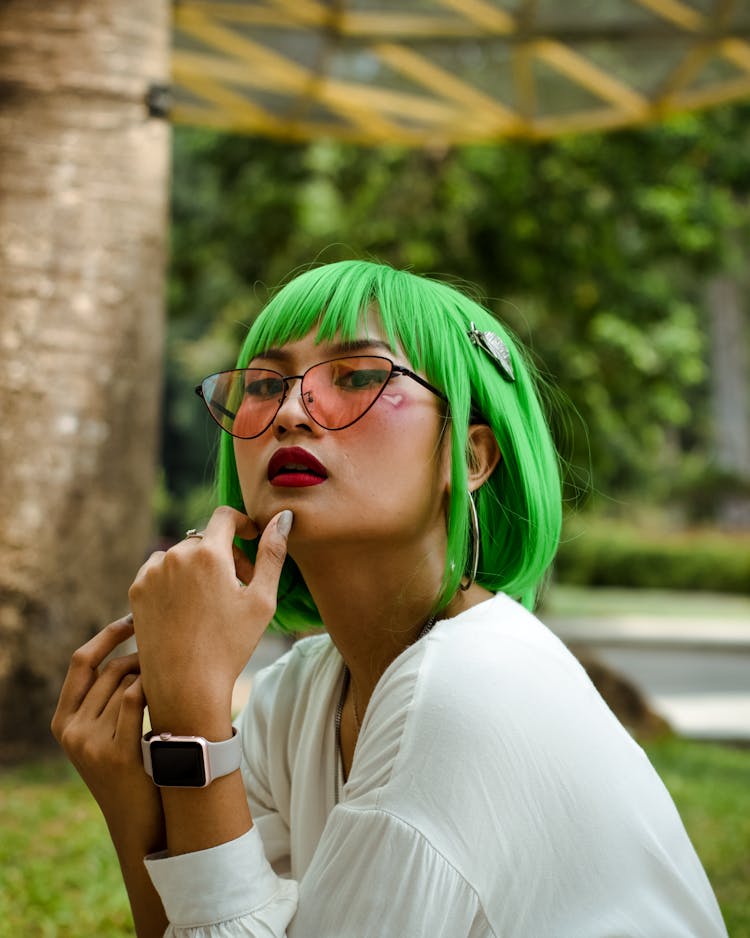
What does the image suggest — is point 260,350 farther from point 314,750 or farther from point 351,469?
point 314,750

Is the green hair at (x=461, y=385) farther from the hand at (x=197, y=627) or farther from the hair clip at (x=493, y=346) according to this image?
the hand at (x=197, y=627)

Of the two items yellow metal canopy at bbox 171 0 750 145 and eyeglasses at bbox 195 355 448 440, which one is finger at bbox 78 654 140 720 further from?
yellow metal canopy at bbox 171 0 750 145

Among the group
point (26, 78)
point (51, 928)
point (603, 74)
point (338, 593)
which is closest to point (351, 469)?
point (338, 593)

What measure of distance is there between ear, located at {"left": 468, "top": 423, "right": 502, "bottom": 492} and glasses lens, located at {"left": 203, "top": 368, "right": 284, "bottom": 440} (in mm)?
334

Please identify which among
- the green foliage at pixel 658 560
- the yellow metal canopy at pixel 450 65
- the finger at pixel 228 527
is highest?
the yellow metal canopy at pixel 450 65

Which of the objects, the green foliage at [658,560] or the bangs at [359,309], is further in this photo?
the green foliage at [658,560]

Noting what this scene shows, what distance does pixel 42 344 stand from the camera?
15.2 ft

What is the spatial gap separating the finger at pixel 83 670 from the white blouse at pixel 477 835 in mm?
302

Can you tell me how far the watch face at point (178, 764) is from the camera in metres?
1.60

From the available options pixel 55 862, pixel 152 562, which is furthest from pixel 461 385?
pixel 55 862

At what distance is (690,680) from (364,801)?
11858mm

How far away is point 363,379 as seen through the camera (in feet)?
5.99

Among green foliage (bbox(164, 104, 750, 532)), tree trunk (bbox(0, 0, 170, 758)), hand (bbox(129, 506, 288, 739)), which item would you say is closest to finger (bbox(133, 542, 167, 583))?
hand (bbox(129, 506, 288, 739))

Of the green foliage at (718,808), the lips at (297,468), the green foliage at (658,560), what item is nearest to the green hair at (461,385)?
the lips at (297,468)
